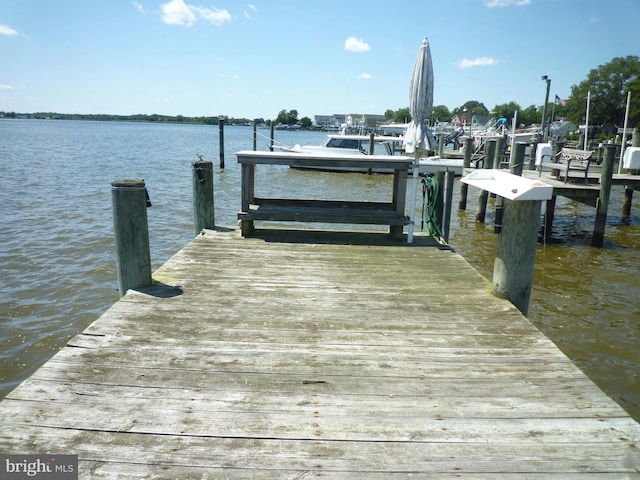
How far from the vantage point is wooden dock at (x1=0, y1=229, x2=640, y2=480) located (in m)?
2.33

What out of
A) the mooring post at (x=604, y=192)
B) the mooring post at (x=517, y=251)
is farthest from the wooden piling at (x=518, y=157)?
the mooring post at (x=517, y=251)

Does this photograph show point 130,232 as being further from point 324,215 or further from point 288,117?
point 288,117

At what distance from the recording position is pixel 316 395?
2875mm

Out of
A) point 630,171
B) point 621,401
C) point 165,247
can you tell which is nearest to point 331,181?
point 630,171

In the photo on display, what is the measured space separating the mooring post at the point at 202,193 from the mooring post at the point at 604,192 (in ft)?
28.6

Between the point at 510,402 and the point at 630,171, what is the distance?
14945mm

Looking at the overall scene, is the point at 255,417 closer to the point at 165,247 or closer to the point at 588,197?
the point at 165,247

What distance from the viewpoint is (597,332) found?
6828 millimetres

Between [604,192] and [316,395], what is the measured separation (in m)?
10.7

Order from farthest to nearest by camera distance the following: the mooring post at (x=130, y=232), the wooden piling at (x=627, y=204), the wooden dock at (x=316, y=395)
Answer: the wooden piling at (x=627, y=204)
the mooring post at (x=130, y=232)
the wooden dock at (x=316, y=395)


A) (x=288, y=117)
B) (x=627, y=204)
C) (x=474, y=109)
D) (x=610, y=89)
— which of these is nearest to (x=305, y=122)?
(x=288, y=117)

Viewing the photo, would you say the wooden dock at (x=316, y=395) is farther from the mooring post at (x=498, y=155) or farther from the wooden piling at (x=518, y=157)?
the mooring post at (x=498, y=155)

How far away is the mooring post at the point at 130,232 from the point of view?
452 cm

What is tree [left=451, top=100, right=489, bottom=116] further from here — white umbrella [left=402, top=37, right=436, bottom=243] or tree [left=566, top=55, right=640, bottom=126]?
white umbrella [left=402, top=37, right=436, bottom=243]
